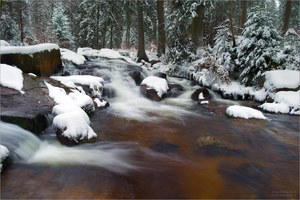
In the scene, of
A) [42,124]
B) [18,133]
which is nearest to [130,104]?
[42,124]

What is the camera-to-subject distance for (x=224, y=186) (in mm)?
5305

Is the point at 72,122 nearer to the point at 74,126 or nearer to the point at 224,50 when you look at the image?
the point at 74,126

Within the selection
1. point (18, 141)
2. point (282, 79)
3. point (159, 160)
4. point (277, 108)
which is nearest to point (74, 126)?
point (18, 141)

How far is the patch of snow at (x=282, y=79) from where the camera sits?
37.1 feet

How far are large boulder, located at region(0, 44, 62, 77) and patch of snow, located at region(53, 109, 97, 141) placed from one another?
14.7 ft

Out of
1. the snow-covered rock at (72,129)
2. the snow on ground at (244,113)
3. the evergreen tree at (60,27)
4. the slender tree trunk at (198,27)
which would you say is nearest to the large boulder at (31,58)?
the snow-covered rock at (72,129)

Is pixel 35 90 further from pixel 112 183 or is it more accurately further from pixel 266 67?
pixel 266 67

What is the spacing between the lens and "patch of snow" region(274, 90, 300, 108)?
10584mm

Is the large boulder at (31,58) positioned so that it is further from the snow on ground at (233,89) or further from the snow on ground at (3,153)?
the snow on ground at (233,89)

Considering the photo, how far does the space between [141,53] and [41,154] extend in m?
13.8

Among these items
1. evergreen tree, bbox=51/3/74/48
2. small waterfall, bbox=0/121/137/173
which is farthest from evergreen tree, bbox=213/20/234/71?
evergreen tree, bbox=51/3/74/48

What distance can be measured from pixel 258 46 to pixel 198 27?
524 centimetres

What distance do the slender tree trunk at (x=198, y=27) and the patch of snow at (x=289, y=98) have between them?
696 cm

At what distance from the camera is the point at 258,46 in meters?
12.6
